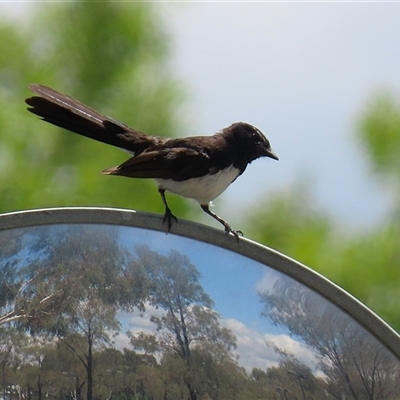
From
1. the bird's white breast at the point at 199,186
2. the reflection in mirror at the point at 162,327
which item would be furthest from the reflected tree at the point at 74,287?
the bird's white breast at the point at 199,186

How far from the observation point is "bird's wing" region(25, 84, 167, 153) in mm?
2975

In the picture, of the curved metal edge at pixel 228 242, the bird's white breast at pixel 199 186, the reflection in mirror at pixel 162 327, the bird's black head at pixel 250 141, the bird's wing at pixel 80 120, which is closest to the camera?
the reflection in mirror at pixel 162 327

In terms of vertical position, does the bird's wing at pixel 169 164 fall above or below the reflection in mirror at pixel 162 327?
above

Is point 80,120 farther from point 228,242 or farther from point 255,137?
point 228,242

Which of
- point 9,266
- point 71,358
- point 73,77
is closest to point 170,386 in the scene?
point 71,358

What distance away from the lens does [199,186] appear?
10.7ft

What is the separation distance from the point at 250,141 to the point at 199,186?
18.9 inches

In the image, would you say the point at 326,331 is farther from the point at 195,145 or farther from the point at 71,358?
the point at 195,145

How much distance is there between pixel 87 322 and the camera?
6.45 ft

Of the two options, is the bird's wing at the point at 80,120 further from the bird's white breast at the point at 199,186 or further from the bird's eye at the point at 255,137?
the bird's eye at the point at 255,137

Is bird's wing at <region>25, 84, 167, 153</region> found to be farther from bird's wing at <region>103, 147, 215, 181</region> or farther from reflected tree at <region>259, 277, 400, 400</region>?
reflected tree at <region>259, 277, 400, 400</region>

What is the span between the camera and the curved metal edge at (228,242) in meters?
2.04

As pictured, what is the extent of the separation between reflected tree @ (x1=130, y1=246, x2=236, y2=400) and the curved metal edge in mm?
108

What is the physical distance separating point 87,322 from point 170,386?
27 centimetres
